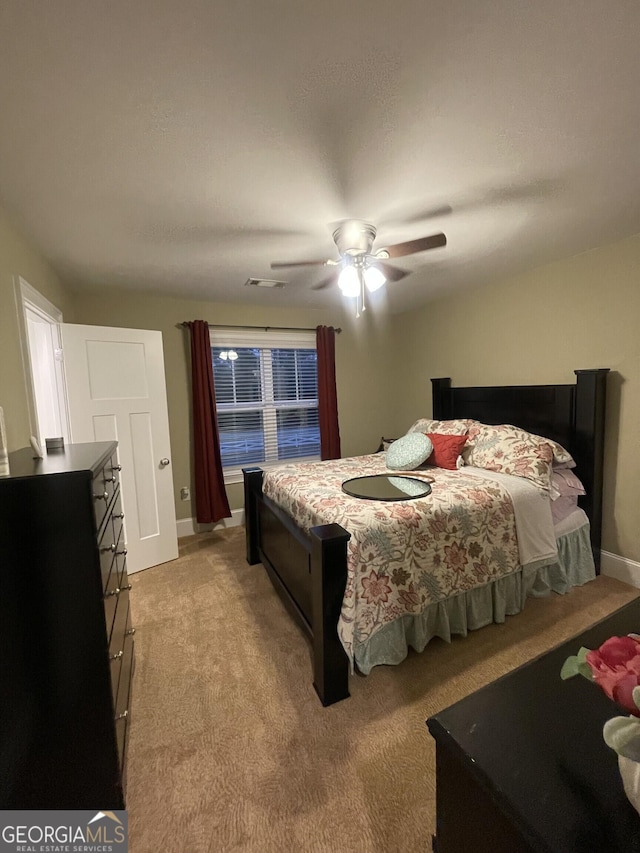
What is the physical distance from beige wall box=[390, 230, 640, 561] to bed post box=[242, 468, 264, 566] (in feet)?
7.61

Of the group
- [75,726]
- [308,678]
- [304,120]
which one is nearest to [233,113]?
[304,120]

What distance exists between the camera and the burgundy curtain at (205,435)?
11.6ft

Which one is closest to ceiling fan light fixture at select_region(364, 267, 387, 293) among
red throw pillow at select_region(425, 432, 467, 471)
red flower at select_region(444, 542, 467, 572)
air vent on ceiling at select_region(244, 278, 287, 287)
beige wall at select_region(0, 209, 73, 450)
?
air vent on ceiling at select_region(244, 278, 287, 287)

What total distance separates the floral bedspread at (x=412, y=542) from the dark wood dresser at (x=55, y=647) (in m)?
0.98

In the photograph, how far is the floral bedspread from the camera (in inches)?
67.2

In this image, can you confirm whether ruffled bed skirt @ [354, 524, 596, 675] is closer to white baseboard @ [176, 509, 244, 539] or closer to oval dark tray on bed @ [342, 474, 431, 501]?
oval dark tray on bed @ [342, 474, 431, 501]

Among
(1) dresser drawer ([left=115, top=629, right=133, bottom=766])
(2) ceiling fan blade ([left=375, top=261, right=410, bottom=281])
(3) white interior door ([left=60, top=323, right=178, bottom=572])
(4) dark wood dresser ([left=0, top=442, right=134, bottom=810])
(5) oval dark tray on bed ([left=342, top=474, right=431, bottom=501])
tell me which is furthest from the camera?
(3) white interior door ([left=60, top=323, right=178, bottom=572])

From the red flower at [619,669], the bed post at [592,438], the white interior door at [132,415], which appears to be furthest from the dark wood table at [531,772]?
the white interior door at [132,415]

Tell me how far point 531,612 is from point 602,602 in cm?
53

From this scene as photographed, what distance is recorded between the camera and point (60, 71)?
1058 millimetres

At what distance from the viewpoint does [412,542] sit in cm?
184

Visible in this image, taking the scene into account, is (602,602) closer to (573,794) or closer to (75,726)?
(573,794)

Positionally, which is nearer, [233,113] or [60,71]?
[60,71]

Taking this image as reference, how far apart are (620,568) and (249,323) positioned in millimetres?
3835
